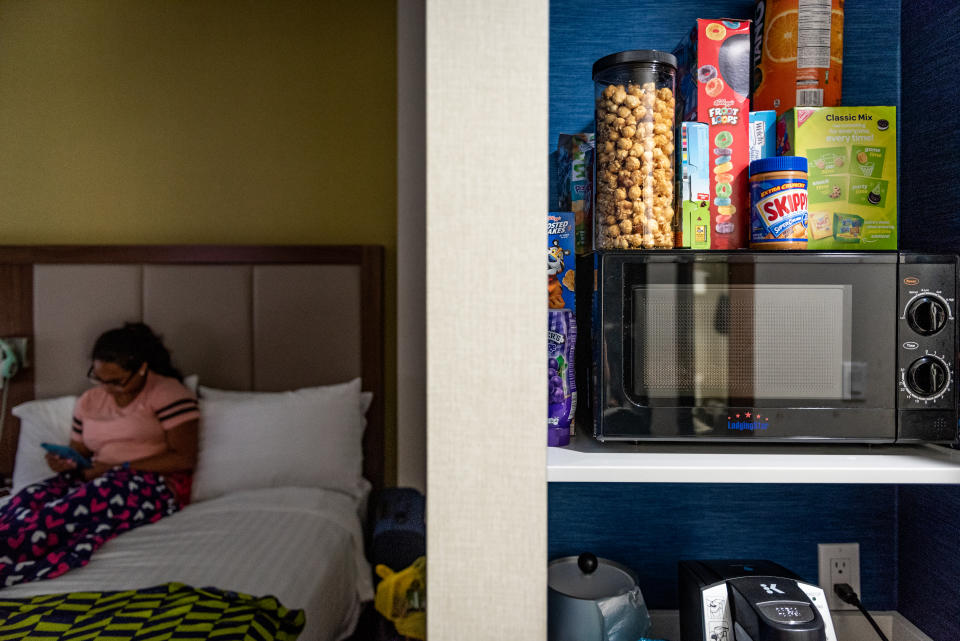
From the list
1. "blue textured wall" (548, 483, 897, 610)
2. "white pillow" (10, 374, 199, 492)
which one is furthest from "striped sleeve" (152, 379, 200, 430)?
"blue textured wall" (548, 483, 897, 610)

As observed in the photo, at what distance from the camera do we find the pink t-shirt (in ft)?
7.02

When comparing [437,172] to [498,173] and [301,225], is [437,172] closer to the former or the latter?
[498,173]

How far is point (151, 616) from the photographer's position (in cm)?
131

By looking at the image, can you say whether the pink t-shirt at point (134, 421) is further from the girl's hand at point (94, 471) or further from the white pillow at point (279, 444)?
the white pillow at point (279, 444)

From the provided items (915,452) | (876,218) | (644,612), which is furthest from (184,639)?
(876,218)

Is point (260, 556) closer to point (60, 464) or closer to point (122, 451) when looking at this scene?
point (122, 451)

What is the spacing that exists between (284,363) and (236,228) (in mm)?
627

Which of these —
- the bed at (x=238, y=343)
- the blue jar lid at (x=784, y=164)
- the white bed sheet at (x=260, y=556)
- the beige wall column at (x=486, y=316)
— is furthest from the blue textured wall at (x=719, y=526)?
the bed at (x=238, y=343)

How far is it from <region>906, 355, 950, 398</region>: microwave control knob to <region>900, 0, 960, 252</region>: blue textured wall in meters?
0.21

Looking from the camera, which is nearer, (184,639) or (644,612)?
(644,612)

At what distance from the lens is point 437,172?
594mm

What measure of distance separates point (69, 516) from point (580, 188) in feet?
6.15

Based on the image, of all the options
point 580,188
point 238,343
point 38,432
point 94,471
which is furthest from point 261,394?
point 580,188

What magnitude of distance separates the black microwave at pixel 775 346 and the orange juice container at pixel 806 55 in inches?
10.5
